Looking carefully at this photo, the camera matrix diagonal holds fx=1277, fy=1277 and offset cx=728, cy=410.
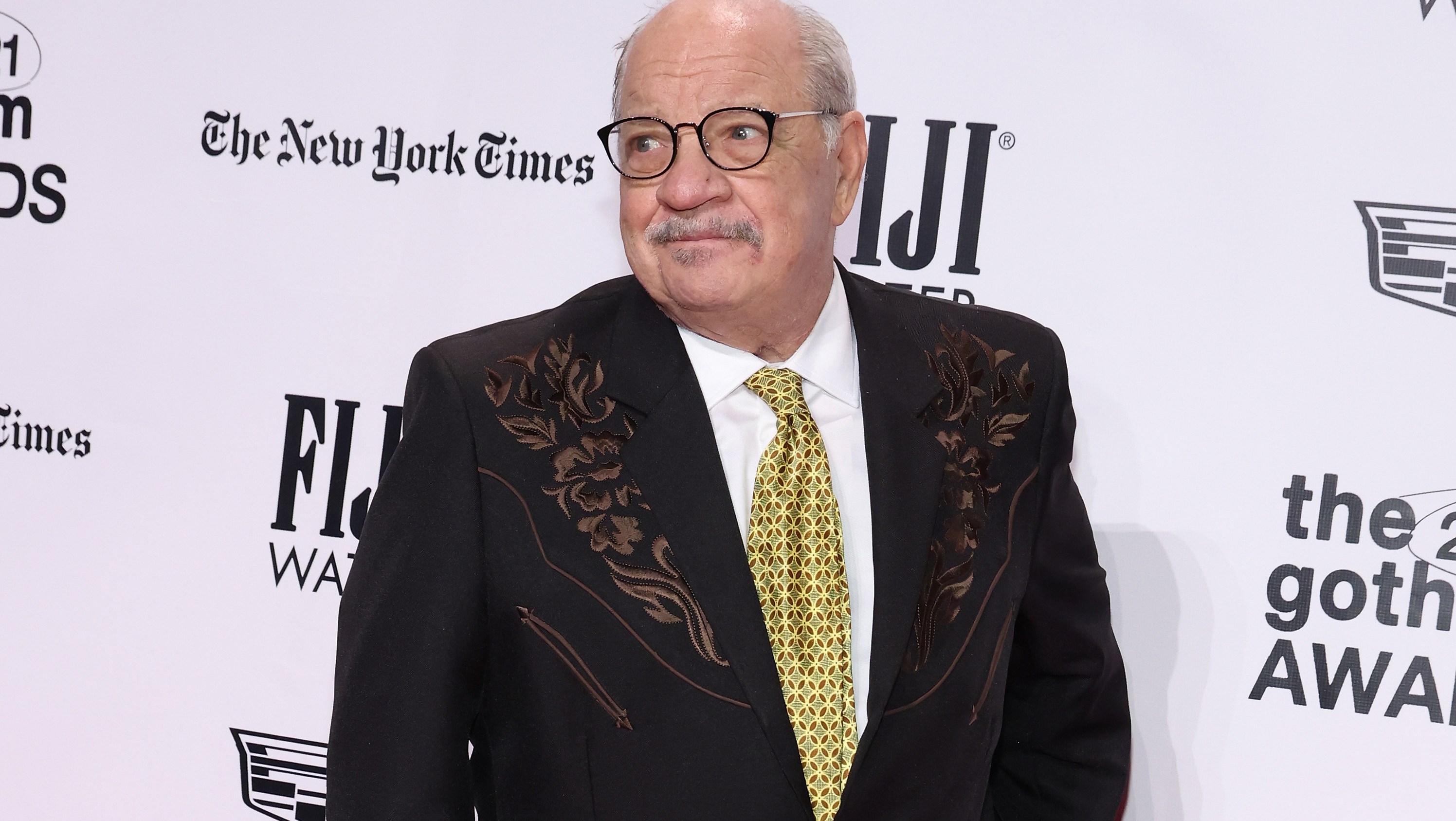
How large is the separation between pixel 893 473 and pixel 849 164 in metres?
0.42

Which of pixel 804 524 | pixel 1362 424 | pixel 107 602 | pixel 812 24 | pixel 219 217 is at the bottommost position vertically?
pixel 107 602

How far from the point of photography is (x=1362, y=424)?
203 cm

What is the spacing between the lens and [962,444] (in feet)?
5.42

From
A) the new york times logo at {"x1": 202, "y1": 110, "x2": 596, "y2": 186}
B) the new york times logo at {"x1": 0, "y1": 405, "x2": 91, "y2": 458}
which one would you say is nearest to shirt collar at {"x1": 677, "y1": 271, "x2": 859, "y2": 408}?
the new york times logo at {"x1": 202, "y1": 110, "x2": 596, "y2": 186}

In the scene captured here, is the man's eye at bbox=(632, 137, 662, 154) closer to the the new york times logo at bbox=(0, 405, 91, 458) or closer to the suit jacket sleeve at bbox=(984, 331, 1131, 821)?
the suit jacket sleeve at bbox=(984, 331, 1131, 821)

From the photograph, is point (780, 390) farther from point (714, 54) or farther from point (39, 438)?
point (39, 438)

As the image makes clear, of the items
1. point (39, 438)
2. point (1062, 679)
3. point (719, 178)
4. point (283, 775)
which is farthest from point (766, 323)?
point (39, 438)

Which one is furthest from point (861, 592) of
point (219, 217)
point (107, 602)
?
point (107, 602)

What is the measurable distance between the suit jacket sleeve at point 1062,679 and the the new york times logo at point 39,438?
1.71m

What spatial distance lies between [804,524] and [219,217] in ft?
4.45

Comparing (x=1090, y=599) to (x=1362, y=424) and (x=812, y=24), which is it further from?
(x=812, y=24)

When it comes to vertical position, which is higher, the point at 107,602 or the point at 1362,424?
the point at 1362,424

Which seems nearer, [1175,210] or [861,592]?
[861,592]

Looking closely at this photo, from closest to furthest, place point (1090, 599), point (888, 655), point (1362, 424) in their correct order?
point (888, 655), point (1090, 599), point (1362, 424)
